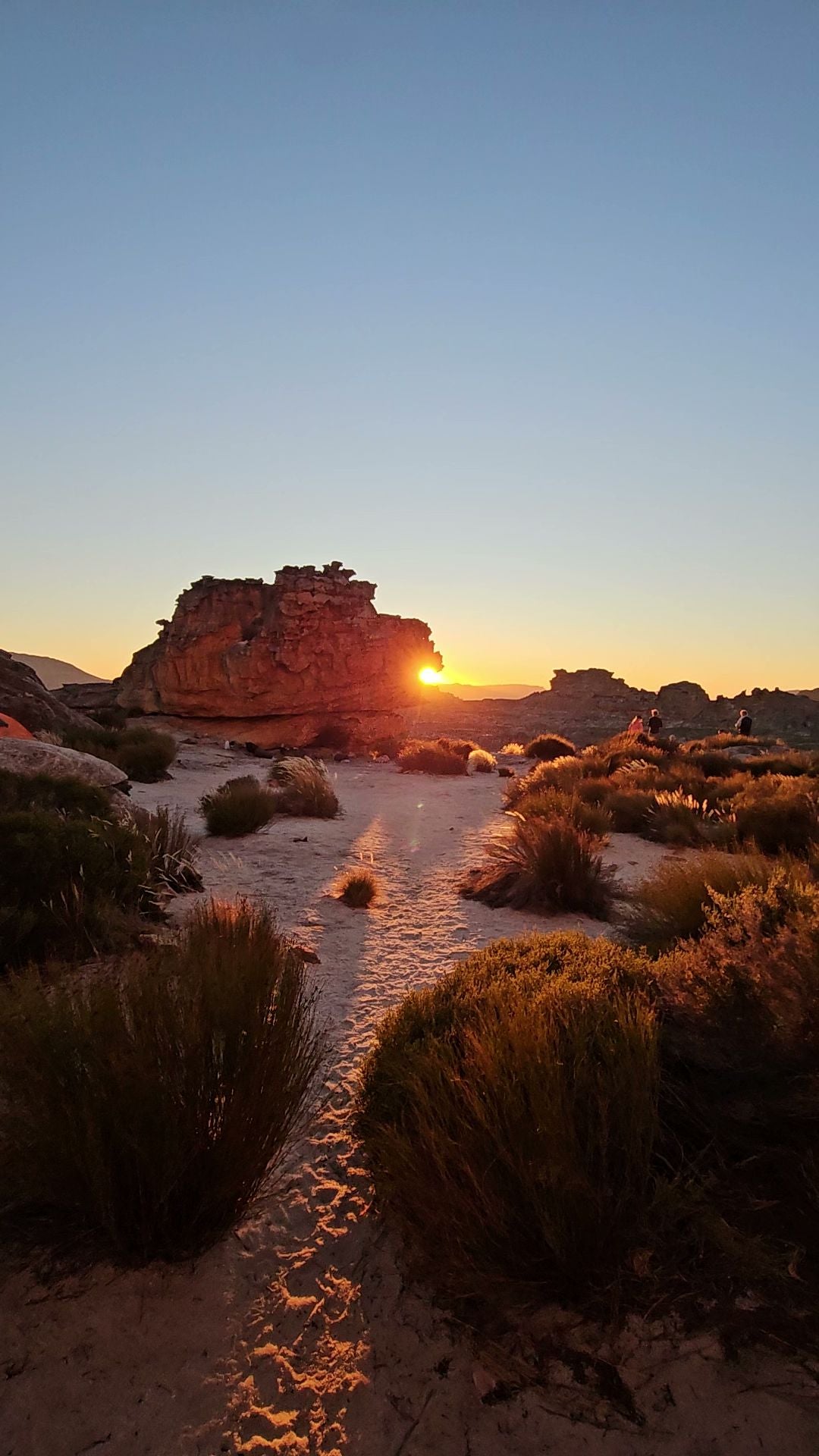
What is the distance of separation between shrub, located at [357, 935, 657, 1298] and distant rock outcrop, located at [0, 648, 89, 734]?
13920 millimetres

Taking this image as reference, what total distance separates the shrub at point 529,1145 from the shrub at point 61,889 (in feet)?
7.88

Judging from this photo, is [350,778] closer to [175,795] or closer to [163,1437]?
[175,795]

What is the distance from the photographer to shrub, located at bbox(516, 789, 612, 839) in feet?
30.3

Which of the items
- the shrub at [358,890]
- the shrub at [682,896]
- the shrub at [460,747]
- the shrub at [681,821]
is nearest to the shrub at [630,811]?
the shrub at [681,821]

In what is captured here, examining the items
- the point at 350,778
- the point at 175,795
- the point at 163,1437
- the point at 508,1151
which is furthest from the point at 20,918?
the point at 350,778

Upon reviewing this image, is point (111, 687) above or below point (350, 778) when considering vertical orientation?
above

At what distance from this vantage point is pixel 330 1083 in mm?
3355

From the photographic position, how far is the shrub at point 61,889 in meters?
4.09

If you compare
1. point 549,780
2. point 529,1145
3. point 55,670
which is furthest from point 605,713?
point 55,670

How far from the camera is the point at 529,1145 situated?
2029mm

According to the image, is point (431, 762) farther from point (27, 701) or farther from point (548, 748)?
point (27, 701)

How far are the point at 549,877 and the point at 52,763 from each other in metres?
5.95

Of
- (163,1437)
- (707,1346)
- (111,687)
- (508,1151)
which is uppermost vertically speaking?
(111,687)

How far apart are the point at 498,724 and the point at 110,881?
46.5 m
